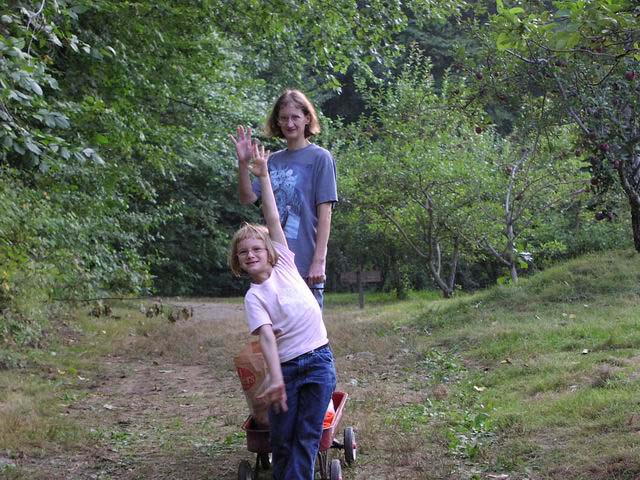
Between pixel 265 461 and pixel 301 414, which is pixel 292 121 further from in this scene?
pixel 265 461

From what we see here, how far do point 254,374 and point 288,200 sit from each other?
3.25 feet

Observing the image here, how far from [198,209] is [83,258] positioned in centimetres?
1365

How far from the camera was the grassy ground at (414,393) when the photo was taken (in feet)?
17.2

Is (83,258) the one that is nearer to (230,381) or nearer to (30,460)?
(230,381)

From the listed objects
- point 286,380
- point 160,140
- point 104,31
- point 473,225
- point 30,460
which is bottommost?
point 30,460

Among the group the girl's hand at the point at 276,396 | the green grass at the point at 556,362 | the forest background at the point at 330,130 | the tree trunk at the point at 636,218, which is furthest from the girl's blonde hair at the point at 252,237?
the tree trunk at the point at 636,218

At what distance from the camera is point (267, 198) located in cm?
444

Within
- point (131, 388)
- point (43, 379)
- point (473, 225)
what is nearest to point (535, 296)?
point (473, 225)

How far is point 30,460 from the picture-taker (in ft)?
18.8

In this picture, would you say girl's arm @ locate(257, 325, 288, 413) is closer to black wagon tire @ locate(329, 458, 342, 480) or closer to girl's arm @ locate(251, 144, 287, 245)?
girl's arm @ locate(251, 144, 287, 245)

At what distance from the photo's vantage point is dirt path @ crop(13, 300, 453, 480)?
5410 millimetres

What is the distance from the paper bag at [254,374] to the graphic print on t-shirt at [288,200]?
71 centimetres

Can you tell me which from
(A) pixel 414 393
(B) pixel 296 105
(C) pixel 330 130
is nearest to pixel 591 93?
(A) pixel 414 393

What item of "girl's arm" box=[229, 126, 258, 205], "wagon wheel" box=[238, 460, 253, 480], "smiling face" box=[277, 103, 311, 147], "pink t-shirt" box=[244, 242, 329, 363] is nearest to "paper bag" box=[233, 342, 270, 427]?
"wagon wheel" box=[238, 460, 253, 480]
